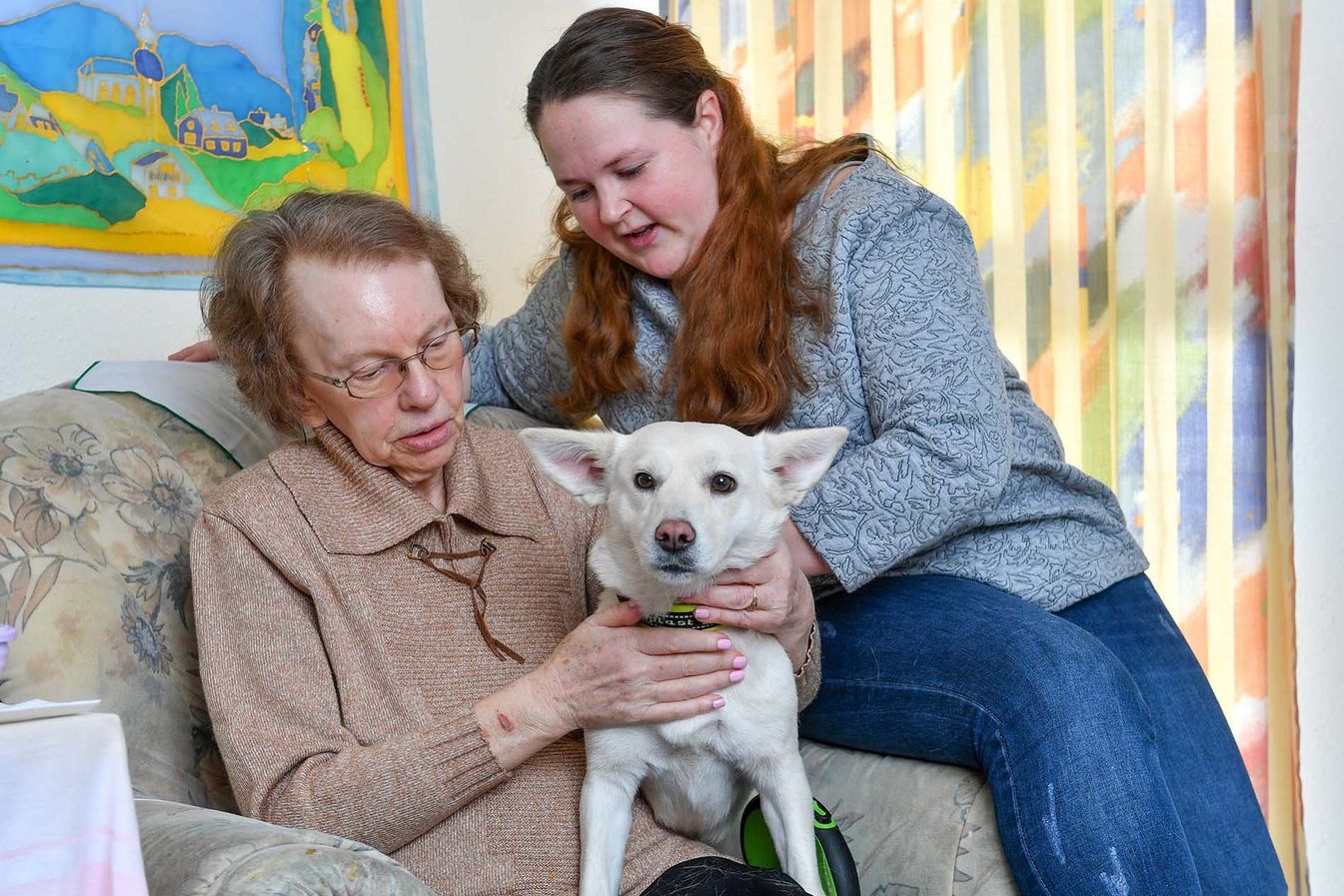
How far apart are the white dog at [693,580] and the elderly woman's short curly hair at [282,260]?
0.32 meters

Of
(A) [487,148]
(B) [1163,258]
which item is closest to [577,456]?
(A) [487,148]

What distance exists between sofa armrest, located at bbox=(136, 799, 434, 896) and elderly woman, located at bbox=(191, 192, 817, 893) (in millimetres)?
278

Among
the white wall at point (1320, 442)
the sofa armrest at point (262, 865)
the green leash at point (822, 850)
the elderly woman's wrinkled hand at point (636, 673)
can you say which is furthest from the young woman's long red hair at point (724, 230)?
the white wall at point (1320, 442)

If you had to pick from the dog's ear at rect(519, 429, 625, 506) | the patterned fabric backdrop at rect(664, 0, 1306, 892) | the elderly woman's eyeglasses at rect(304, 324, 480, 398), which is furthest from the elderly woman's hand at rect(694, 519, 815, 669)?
the patterned fabric backdrop at rect(664, 0, 1306, 892)

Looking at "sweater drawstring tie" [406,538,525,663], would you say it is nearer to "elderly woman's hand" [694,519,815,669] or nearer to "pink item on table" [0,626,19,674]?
"elderly woman's hand" [694,519,815,669]

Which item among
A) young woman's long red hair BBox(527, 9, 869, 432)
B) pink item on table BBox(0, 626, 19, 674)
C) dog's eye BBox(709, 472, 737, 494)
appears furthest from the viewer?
young woman's long red hair BBox(527, 9, 869, 432)

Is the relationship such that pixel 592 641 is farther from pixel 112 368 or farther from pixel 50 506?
pixel 112 368

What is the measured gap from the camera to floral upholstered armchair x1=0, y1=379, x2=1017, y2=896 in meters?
1.36

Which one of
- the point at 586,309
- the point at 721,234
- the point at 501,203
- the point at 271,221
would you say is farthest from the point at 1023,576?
the point at 501,203

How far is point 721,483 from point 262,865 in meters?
0.73

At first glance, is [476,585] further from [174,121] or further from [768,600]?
[174,121]

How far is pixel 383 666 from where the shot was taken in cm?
138

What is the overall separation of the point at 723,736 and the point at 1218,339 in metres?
1.87

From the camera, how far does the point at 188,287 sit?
2145mm
